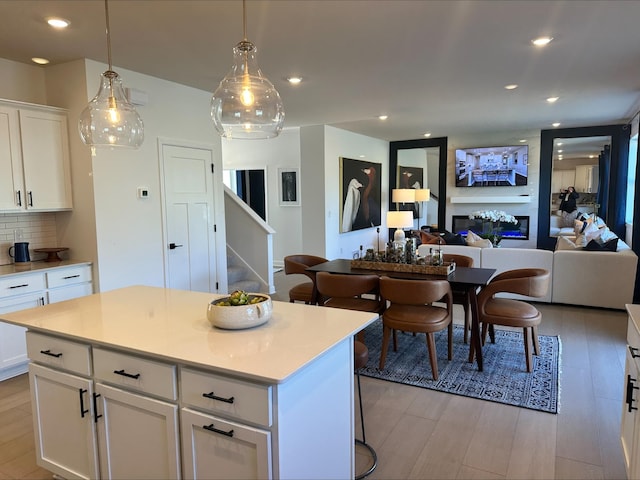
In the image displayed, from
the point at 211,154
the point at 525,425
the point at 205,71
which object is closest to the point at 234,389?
the point at 525,425

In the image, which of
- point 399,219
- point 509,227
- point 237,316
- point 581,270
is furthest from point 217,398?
point 509,227

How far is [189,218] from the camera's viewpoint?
4820 millimetres

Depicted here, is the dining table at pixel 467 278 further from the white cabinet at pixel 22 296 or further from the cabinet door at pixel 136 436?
the cabinet door at pixel 136 436

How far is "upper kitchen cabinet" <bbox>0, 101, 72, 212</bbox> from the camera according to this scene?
3.61 metres

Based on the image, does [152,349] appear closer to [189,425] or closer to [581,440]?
[189,425]

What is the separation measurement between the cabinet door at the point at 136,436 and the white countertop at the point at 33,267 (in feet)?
7.01

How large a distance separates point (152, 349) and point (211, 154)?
12.1 ft

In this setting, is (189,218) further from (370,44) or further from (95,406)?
(95,406)

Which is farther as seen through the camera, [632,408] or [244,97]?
[244,97]

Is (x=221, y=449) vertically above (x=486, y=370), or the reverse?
(x=221, y=449)

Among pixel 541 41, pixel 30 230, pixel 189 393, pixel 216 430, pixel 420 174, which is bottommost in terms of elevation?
pixel 216 430

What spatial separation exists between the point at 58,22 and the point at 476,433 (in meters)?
3.85

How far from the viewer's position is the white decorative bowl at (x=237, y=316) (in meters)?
1.94

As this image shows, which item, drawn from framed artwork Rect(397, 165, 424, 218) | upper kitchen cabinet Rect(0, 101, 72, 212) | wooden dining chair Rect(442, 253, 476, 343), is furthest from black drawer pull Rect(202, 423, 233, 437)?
framed artwork Rect(397, 165, 424, 218)
